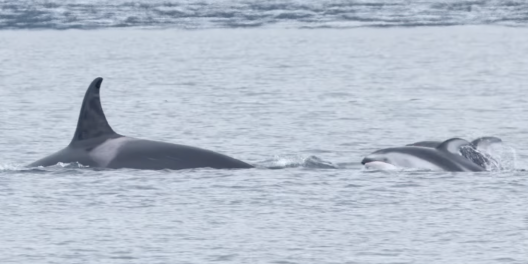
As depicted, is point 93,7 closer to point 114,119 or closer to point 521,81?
point 521,81

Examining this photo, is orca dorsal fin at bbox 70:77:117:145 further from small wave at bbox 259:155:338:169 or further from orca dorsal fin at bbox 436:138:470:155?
orca dorsal fin at bbox 436:138:470:155

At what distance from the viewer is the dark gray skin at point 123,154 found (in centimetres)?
1895

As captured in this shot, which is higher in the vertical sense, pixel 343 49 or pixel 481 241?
pixel 481 241

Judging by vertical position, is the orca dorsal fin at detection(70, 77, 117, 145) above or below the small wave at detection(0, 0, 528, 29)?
above

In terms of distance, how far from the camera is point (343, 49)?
67.2 meters

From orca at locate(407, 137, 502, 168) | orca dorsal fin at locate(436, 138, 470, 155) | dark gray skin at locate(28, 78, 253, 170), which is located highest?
dark gray skin at locate(28, 78, 253, 170)

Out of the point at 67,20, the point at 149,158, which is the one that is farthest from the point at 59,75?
the point at 67,20

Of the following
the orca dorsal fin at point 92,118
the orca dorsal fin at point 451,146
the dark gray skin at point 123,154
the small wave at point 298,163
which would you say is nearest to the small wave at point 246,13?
the small wave at point 298,163

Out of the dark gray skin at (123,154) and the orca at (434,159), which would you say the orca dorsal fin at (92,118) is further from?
the orca at (434,159)

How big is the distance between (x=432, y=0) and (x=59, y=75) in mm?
54846

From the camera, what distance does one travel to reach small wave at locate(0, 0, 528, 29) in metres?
92.5

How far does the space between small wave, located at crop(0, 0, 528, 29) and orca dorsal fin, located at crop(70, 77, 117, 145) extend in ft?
237

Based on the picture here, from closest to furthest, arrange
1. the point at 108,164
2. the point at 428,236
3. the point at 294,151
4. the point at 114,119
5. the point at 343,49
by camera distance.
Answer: the point at 428,236
the point at 108,164
the point at 294,151
the point at 114,119
the point at 343,49

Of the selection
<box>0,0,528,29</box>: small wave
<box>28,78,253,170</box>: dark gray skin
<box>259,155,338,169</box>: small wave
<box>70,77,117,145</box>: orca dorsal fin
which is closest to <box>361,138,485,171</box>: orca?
<box>259,155,338,169</box>: small wave
